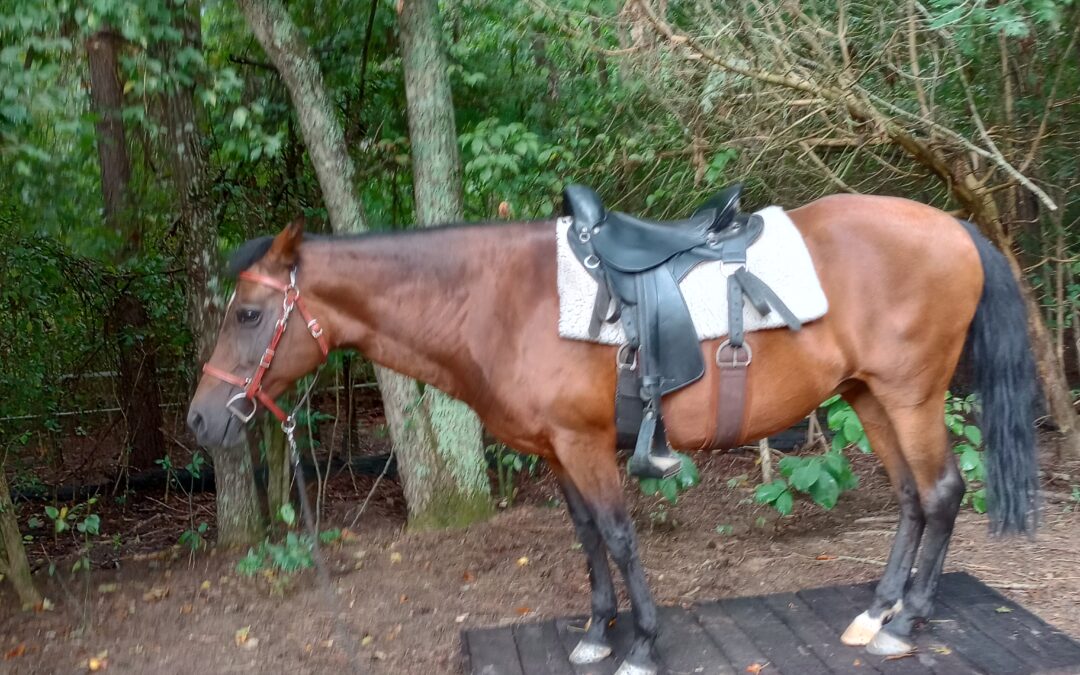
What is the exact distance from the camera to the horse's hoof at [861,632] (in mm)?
2916

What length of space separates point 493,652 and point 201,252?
2.83 m

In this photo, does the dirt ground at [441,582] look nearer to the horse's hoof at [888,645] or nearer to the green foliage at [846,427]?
the green foliage at [846,427]

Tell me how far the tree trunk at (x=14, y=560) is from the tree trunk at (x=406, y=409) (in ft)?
6.38

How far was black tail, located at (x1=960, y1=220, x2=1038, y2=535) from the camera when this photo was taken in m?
2.83

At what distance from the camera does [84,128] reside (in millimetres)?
3430

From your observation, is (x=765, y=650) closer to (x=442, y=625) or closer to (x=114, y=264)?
(x=442, y=625)

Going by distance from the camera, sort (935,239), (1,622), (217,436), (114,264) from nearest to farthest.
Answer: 1. (217,436)
2. (935,239)
3. (1,622)
4. (114,264)

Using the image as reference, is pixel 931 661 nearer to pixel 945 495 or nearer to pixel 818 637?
pixel 818 637

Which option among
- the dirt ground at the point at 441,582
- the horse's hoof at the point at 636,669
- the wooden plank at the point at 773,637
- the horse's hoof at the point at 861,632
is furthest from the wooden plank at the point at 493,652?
the horse's hoof at the point at 861,632

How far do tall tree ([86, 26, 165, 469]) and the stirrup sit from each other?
3.96 m

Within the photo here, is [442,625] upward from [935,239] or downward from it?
downward

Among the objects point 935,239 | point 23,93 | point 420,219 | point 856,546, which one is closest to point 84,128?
point 23,93

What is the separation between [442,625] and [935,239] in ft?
8.66

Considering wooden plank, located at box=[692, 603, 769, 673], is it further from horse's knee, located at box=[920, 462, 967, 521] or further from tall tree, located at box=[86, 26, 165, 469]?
tall tree, located at box=[86, 26, 165, 469]
